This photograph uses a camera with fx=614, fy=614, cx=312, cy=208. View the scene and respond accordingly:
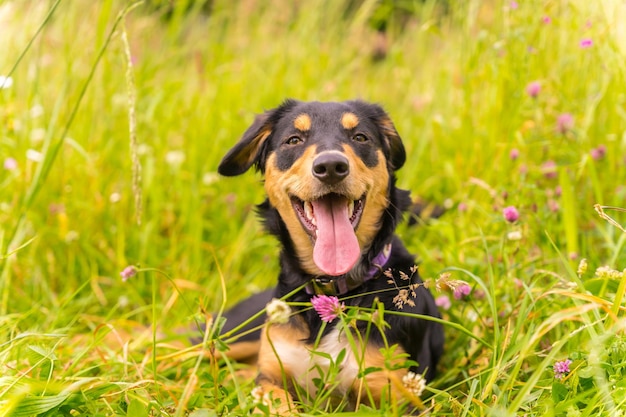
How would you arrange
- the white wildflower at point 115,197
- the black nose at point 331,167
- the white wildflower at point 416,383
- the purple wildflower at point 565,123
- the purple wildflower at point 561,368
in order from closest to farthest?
the white wildflower at point 416,383 < the purple wildflower at point 561,368 < the black nose at point 331,167 < the purple wildflower at point 565,123 < the white wildflower at point 115,197

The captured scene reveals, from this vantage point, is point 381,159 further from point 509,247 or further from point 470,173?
point 470,173

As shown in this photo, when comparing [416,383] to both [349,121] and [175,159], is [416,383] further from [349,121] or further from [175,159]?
[175,159]

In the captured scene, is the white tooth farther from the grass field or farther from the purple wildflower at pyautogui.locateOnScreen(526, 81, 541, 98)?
the purple wildflower at pyautogui.locateOnScreen(526, 81, 541, 98)

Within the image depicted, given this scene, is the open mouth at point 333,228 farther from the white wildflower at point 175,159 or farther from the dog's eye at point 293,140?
the white wildflower at point 175,159

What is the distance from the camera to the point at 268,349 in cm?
261

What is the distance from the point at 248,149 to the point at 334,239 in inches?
29.7

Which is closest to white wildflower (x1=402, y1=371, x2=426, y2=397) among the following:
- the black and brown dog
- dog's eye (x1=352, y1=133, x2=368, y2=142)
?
the black and brown dog

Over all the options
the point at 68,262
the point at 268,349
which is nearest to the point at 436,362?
the point at 268,349

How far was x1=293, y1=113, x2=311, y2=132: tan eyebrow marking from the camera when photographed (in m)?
2.75

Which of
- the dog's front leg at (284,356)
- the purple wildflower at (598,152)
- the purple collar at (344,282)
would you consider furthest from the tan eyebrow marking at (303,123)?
the purple wildflower at (598,152)

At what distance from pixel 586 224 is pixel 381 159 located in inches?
57.4

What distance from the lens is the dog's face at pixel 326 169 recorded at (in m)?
2.45

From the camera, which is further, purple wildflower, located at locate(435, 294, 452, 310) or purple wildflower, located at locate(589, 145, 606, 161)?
purple wildflower, located at locate(589, 145, 606, 161)

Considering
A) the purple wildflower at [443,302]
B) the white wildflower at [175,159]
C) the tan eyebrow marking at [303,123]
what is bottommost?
the purple wildflower at [443,302]
